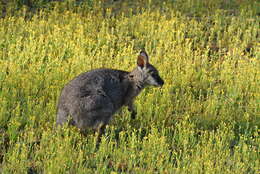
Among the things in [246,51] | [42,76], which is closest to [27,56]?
[42,76]

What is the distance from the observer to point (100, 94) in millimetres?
8773

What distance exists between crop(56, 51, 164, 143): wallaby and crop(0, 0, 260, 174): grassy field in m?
0.26

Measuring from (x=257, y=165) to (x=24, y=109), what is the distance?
14.3 feet

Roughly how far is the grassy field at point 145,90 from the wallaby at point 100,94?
10.1 inches

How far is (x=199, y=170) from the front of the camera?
7.89m

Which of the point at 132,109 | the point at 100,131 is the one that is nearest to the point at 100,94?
the point at 100,131

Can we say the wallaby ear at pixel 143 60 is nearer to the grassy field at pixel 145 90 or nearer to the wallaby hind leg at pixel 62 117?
the grassy field at pixel 145 90

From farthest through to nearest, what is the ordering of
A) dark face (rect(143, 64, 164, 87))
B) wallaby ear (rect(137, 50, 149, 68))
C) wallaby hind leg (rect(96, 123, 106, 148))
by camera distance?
dark face (rect(143, 64, 164, 87))
wallaby ear (rect(137, 50, 149, 68))
wallaby hind leg (rect(96, 123, 106, 148))

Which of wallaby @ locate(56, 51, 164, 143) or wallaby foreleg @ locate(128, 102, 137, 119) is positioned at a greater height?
wallaby @ locate(56, 51, 164, 143)

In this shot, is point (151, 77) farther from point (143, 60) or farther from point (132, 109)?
point (132, 109)

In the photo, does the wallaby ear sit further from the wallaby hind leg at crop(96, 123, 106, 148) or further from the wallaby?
the wallaby hind leg at crop(96, 123, 106, 148)

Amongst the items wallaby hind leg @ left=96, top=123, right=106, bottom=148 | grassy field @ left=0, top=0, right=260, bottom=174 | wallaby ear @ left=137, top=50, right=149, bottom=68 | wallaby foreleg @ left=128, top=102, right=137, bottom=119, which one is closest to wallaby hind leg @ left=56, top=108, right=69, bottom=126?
grassy field @ left=0, top=0, right=260, bottom=174

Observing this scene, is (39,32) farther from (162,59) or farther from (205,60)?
(205,60)

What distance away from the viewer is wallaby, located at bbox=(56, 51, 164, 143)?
8469 millimetres
